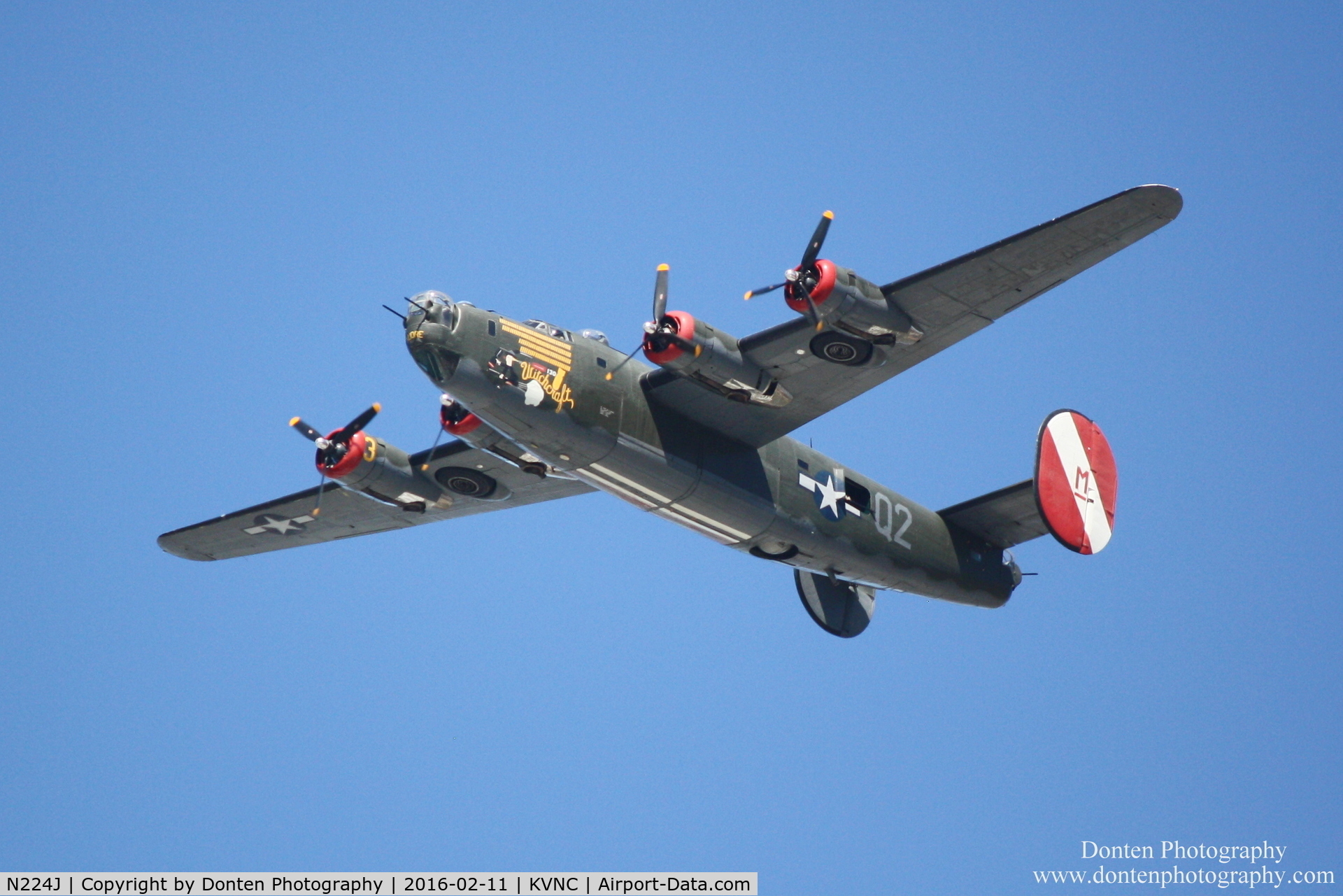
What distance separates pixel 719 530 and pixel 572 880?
19.0 feet

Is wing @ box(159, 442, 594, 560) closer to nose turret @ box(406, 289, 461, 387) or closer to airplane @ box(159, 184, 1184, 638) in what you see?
airplane @ box(159, 184, 1184, 638)

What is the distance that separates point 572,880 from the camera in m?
21.7

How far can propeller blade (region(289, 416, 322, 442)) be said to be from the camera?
22.6m

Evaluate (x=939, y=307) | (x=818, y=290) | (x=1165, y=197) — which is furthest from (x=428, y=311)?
(x=1165, y=197)

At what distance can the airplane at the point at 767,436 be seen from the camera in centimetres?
1842

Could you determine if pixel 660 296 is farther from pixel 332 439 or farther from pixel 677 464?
pixel 332 439

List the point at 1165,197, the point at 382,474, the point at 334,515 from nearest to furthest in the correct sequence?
the point at 1165,197 → the point at 382,474 → the point at 334,515

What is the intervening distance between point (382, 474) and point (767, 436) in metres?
6.36

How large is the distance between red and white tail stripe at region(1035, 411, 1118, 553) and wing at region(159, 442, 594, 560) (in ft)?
23.9

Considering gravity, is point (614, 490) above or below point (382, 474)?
below

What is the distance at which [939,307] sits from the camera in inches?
745

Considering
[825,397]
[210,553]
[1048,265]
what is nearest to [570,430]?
[825,397]

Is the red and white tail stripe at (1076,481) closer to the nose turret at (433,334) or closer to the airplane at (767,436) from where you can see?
the airplane at (767,436)

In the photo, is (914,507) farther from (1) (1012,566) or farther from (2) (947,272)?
(2) (947,272)
